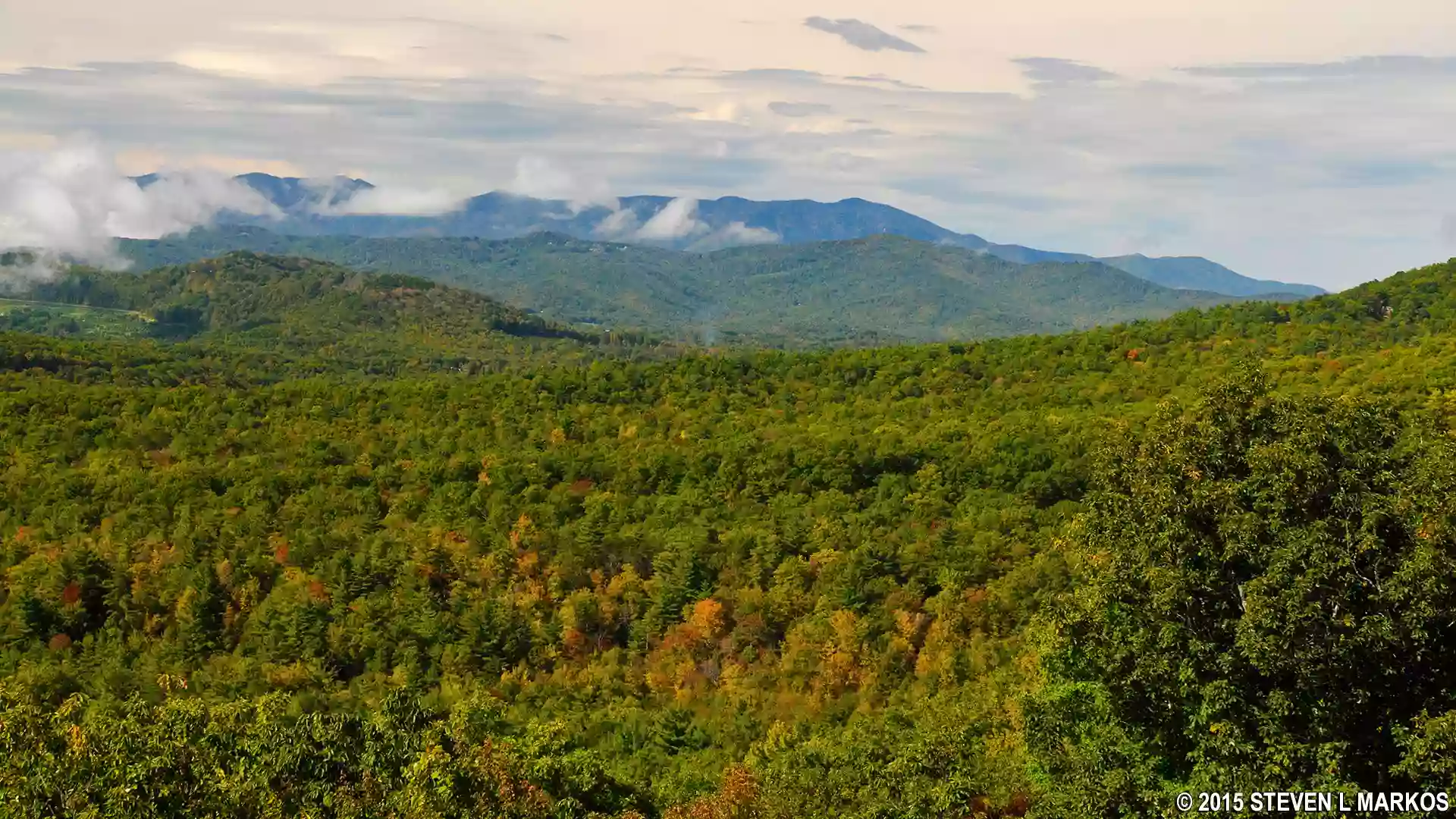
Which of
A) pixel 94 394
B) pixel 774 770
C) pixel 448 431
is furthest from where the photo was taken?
pixel 94 394

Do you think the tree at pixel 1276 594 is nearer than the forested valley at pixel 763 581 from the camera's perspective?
Yes

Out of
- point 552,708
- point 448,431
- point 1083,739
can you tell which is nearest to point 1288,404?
point 1083,739

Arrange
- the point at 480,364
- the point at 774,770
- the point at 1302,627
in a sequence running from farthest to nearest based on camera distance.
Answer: the point at 480,364 < the point at 774,770 < the point at 1302,627

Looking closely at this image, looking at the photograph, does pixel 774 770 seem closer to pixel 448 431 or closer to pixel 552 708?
pixel 552 708

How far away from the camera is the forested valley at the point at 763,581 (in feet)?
50.2

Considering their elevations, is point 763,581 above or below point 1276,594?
below

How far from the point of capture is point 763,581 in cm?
4703

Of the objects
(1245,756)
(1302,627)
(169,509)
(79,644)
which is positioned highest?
(1302,627)

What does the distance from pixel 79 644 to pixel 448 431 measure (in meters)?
26.7

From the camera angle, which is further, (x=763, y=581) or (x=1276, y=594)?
(x=763, y=581)

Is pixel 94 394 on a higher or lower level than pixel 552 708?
higher

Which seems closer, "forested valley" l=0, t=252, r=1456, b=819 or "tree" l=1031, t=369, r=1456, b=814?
"tree" l=1031, t=369, r=1456, b=814

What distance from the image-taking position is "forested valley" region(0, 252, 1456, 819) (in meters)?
15.3

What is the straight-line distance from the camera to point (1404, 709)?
600 inches
